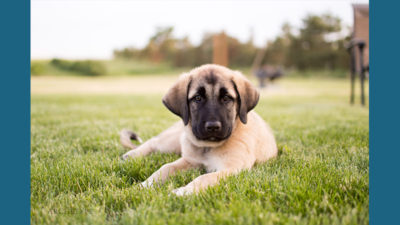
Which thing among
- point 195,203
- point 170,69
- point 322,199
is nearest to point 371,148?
point 322,199

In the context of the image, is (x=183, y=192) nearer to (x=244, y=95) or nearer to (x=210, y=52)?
(x=244, y=95)

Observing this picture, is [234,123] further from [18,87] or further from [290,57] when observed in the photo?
[290,57]

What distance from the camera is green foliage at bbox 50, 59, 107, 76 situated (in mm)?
14459

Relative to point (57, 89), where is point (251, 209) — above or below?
below

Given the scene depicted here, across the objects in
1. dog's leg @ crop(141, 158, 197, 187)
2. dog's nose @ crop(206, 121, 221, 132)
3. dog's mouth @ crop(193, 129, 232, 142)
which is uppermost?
dog's nose @ crop(206, 121, 221, 132)

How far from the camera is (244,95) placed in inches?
118

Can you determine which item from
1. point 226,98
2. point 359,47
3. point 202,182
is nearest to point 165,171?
point 202,182

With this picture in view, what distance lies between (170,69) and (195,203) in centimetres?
2761

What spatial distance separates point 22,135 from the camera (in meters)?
1.96

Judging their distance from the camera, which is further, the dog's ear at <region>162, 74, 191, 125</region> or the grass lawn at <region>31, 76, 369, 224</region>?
the dog's ear at <region>162, 74, 191, 125</region>

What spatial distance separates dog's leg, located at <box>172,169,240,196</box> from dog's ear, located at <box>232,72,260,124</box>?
0.60m

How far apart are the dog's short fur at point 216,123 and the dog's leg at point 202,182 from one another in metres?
0.02

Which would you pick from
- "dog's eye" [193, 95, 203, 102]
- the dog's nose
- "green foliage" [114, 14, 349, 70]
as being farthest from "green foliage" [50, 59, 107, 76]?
the dog's nose

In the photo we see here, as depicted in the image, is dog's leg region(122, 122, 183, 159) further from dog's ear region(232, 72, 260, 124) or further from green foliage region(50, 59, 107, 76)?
green foliage region(50, 59, 107, 76)
